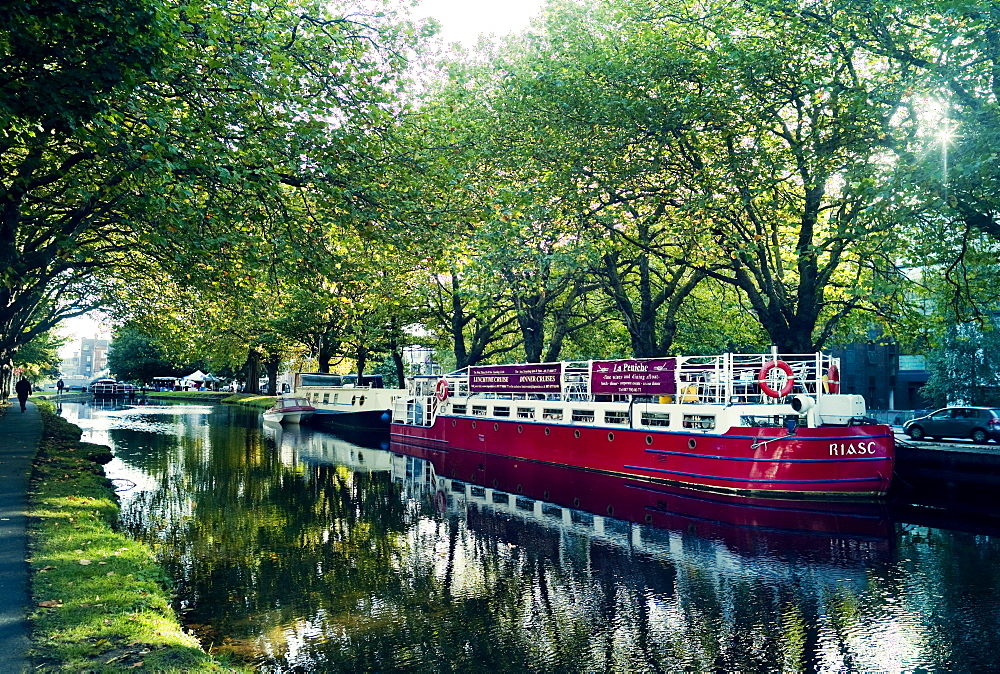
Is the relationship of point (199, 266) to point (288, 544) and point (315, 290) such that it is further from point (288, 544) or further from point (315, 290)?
point (288, 544)

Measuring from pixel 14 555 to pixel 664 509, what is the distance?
16.1 meters

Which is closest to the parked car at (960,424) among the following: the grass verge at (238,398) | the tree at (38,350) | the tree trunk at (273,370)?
the grass verge at (238,398)

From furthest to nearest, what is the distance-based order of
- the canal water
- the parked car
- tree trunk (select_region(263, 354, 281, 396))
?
tree trunk (select_region(263, 354, 281, 396)) < the parked car < the canal water

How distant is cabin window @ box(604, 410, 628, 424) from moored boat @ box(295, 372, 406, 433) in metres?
19.4

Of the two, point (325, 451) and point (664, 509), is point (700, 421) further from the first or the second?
point (325, 451)

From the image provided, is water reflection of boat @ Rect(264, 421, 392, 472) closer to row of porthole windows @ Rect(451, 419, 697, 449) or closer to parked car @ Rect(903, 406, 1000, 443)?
row of porthole windows @ Rect(451, 419, 697, 449)

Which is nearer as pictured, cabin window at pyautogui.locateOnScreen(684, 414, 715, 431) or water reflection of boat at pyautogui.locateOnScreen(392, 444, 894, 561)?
water reflection of boat at pyautogui.locateOnScreen(392, 444, 894, 561)

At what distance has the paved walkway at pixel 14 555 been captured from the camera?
7.40 metres

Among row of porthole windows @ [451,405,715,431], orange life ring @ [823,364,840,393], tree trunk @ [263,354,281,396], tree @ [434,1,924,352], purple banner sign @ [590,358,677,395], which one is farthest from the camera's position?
tree trunk @ [263,354,281,396]

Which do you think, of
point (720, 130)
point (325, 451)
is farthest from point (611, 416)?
point (325, 451)

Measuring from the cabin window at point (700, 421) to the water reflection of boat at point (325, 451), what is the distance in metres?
13.1

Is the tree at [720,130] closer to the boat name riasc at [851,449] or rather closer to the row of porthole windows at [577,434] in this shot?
the boat name riasc at [851,449]

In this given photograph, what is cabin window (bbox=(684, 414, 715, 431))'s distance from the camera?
2373 centimetres

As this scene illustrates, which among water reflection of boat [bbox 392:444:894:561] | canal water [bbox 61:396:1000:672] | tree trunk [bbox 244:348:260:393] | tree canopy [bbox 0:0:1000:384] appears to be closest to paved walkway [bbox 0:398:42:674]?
canal water [bbox 61:396:1000:672]
